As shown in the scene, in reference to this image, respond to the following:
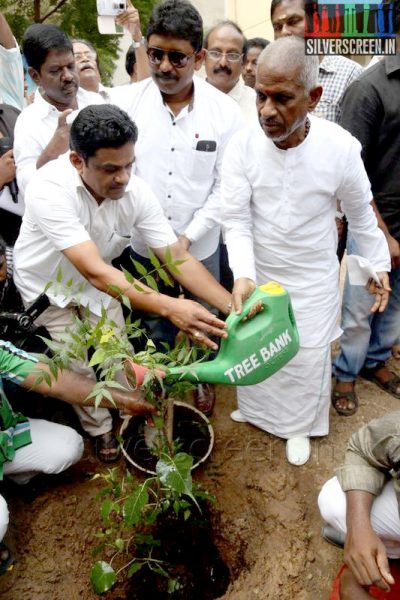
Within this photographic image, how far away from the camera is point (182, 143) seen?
2525mm

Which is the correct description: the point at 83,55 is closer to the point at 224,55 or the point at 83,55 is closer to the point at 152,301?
the point at 224,55

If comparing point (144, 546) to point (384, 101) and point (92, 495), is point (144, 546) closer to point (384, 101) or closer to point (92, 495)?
point (92, 495)

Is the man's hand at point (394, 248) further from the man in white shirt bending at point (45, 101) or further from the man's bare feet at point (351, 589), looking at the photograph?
the man in white shirt bending at point (45, 101)

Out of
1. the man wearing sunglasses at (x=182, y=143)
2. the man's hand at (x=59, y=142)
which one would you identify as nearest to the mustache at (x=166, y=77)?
the man wearing sunglasses at (x=182, y=143)

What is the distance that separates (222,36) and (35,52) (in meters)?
1.09

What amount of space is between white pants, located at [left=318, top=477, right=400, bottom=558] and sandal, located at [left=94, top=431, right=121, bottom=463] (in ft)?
3.34

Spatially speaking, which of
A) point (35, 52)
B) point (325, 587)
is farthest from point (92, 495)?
point (35, 52)

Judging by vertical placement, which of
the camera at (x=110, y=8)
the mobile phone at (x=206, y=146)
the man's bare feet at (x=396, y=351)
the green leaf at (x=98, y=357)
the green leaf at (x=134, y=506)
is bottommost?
the man's bare feet at (x=396, y=351)

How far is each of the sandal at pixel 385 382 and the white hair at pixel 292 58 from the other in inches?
66.2

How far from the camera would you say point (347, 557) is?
1575mm

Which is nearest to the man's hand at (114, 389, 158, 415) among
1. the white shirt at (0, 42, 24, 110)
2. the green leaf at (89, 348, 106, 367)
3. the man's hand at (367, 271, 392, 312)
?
the green leaf at (89, 348, 106, 367)

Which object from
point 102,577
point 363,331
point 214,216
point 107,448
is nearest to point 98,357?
point 102,577

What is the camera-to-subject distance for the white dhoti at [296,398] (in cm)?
237

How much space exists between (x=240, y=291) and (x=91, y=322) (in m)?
0.73
